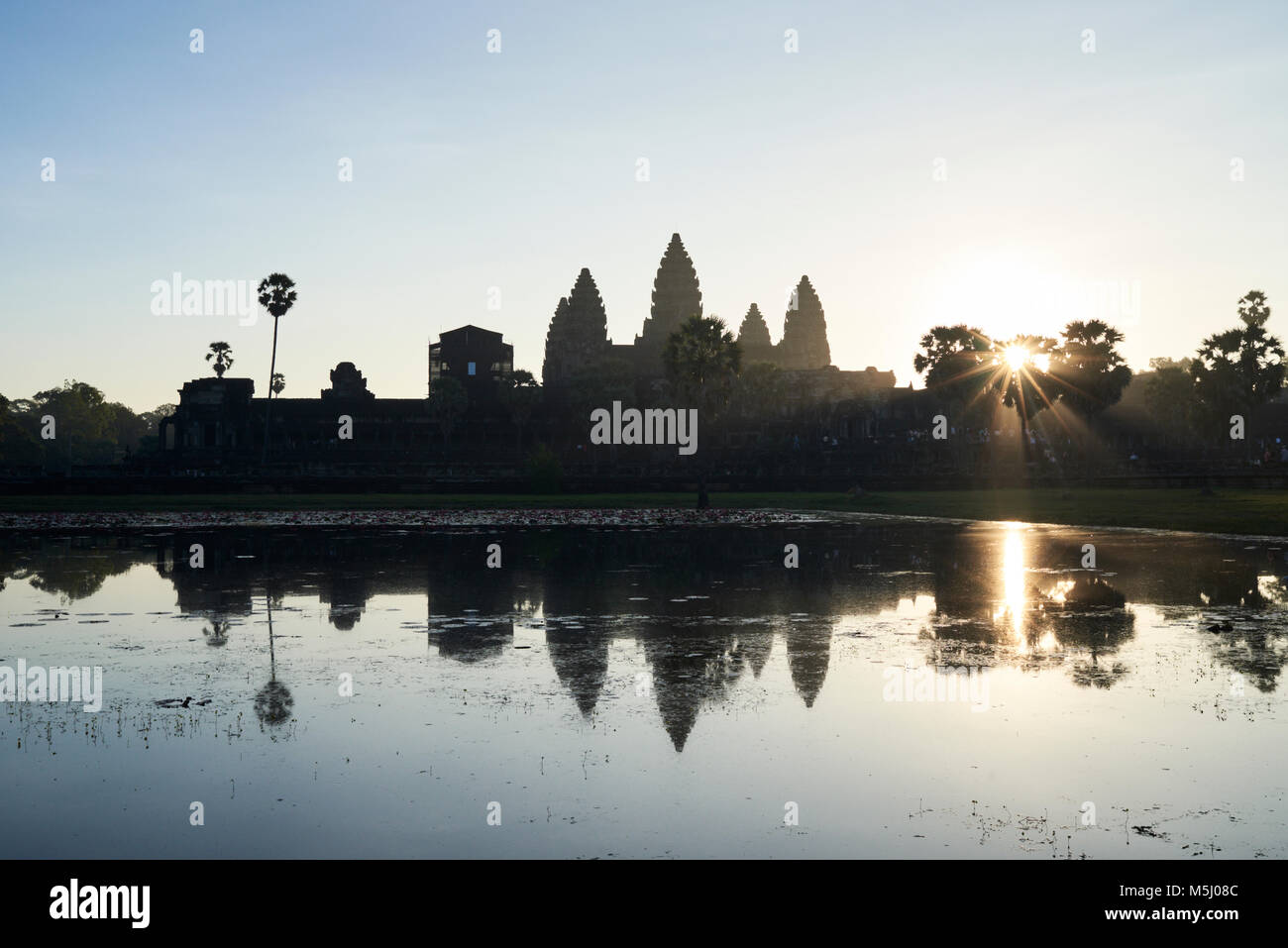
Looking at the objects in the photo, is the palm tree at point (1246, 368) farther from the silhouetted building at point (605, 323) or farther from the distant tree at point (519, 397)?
the silhouetted building at point (605, 323)

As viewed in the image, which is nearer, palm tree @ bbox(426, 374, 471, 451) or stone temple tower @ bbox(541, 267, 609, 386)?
palm tree @ bbox(426, 374, 471, 451)

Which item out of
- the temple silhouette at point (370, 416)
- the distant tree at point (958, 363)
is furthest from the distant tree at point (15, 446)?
the distant tree at point (958, 363)

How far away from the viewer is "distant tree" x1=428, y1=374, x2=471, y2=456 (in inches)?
4149

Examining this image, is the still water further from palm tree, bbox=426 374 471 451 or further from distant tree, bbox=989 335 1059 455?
palm tree, bbox=426 374 471 451

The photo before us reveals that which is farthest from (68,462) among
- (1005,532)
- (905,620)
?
(905,620)

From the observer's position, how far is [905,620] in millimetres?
15562

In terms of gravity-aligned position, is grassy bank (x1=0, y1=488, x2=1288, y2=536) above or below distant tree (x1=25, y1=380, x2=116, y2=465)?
below

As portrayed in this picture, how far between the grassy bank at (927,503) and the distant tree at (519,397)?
149ft

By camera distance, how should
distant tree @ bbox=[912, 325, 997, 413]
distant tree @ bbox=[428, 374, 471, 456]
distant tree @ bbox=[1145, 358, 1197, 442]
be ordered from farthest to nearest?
distant tree @ bbox=[428, 374, 471, 456] < distant tree @ bbox=[1145, 358, 1197, 442] < distant tree @ bbox=[912, 325, 997, 413]

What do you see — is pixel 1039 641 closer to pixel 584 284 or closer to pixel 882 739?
pixel 882 739

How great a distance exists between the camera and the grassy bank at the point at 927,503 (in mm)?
35750

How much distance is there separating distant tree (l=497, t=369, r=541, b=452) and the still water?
282 feet

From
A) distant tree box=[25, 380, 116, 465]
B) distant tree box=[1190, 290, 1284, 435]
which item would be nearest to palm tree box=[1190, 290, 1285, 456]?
distant tree box=[1190, 290, 1284, 435]

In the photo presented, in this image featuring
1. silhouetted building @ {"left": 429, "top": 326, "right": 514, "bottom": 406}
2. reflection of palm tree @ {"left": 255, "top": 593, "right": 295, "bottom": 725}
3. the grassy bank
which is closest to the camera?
reflection of palm tree @ {"left": 255, "top": 593, "right": 295, "bottom": 725}
